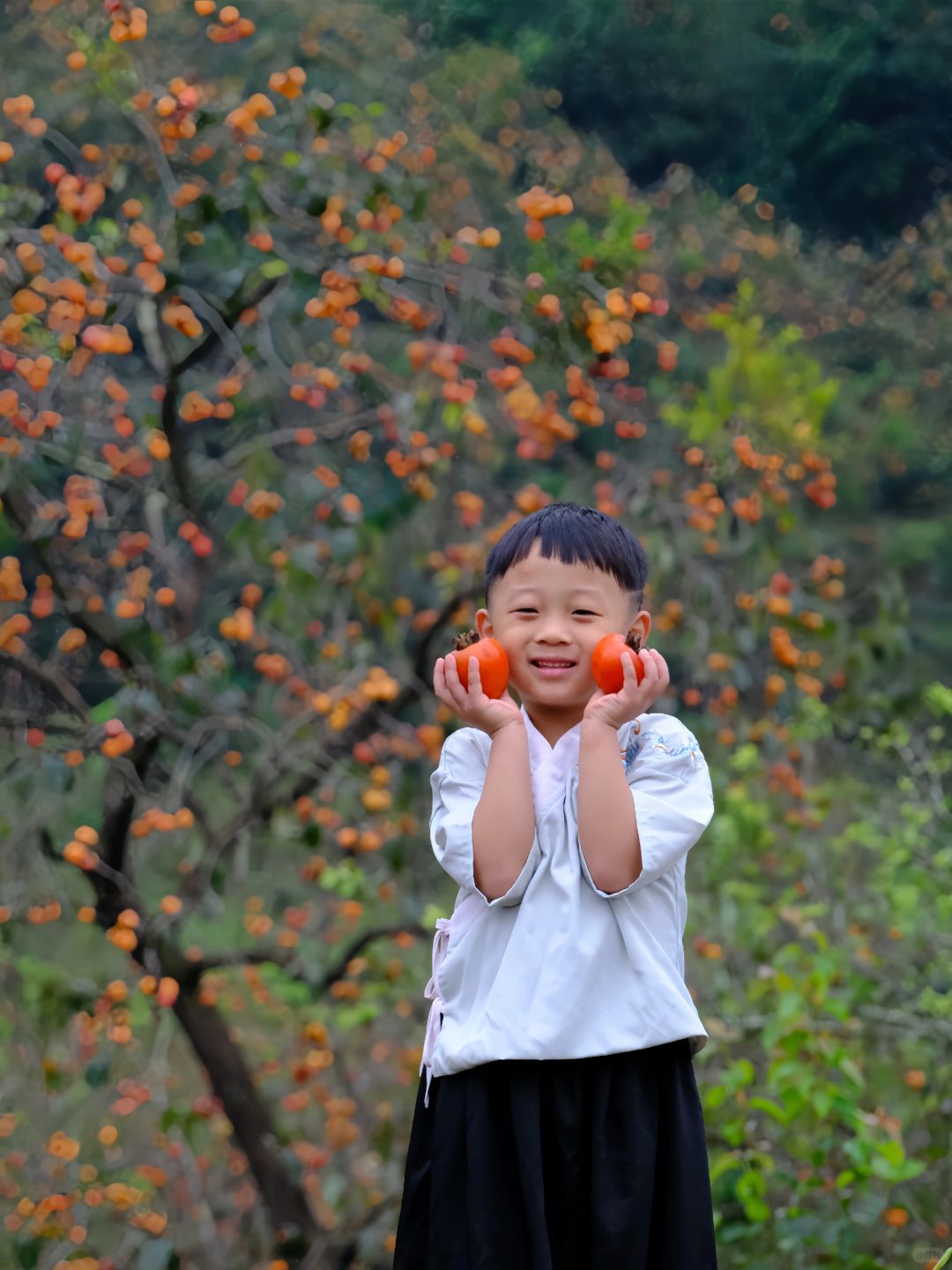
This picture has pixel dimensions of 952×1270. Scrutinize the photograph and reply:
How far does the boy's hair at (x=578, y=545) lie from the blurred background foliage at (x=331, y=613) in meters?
1.09

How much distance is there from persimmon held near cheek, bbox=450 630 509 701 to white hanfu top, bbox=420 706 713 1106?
90 millimetres

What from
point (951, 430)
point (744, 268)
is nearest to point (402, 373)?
point (744, 268)

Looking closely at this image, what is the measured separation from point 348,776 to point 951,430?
1674mm

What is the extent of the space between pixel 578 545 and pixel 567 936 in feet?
1.20

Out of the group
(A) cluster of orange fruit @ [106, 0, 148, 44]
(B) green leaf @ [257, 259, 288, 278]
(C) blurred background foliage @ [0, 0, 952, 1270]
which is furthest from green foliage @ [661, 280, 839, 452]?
(A) cluster of orange fruit @ [106, 0, 148, 44]

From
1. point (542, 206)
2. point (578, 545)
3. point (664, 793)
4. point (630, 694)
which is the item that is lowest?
point (664, 793)

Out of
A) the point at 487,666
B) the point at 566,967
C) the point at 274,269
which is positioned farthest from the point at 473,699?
the point at 274,269

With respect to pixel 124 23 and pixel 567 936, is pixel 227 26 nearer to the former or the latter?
pixel 124 23

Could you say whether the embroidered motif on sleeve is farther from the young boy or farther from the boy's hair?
the boy's hair

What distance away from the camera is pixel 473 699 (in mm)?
1451

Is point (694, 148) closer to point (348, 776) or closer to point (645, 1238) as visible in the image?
point (348, 776)

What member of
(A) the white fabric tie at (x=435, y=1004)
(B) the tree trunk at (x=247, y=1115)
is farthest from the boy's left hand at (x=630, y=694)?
(B) the tree trunk at (x=247, y=1115)

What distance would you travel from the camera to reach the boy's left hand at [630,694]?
55.1 inches

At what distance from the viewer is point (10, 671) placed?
8.87 feet
